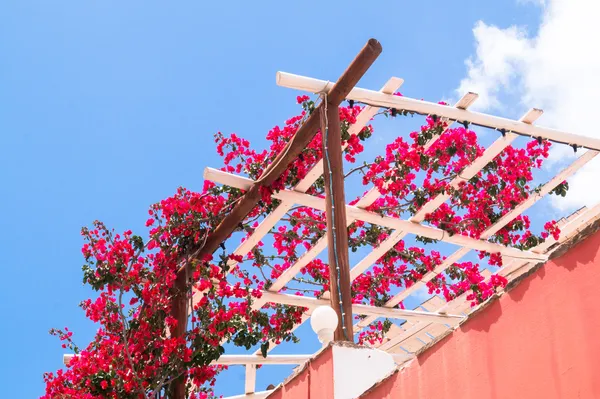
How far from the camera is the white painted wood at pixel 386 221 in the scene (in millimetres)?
6316

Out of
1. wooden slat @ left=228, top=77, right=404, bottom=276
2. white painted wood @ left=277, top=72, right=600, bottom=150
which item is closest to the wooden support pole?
white painted wood @ left=277, top=72, right=600, bottom=150

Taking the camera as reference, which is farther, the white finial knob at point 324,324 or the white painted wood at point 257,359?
the white painted wood at point 257,359

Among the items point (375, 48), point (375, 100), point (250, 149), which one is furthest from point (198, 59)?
point (375, 48)

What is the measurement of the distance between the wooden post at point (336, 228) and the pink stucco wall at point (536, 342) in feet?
4.59

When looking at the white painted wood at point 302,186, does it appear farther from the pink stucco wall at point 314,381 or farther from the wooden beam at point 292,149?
the pink stucco wall at point 314,381

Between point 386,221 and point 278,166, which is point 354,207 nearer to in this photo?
point 386,221

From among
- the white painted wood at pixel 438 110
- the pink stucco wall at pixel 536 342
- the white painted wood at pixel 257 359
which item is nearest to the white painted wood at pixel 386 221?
the white painted wood at pixel 438 110

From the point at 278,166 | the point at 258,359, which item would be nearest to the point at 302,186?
the point at 278,166

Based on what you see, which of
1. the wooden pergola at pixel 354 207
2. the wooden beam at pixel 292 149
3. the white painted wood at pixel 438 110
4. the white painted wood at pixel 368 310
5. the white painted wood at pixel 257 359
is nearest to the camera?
the wooden pergola at pixel 354 207

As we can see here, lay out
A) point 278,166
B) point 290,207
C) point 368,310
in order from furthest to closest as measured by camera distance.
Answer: point 368,310 < point 290,207 < point 278,166

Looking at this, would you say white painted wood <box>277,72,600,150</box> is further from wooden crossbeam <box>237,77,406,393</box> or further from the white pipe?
the white pipe

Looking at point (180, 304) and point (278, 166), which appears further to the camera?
point (180, 304)

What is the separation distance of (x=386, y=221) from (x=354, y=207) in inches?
14.7

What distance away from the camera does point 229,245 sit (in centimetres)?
681
